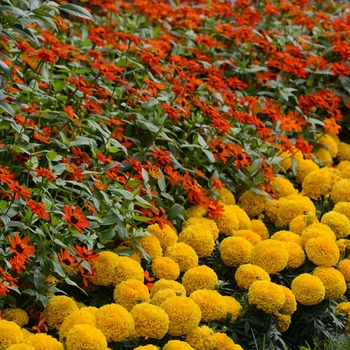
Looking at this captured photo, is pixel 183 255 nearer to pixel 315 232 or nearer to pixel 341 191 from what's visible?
pixel 315 232

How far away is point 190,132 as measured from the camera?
3.85 m

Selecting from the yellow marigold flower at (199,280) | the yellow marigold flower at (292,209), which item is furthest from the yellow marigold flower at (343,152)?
the yellow marigold flower at (199,280)

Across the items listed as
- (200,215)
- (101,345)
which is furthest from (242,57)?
(101,345)

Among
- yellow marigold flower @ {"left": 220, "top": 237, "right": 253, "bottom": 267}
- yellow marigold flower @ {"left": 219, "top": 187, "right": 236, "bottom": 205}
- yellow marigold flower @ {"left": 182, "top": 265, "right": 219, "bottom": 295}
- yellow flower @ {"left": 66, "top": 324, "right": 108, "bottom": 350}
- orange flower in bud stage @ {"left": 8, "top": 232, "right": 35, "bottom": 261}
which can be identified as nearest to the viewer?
yellow flower @ {"left": 66, "top": 324, "right": 108, "bottom": 350}

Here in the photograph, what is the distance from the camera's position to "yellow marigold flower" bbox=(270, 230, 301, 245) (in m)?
3.42

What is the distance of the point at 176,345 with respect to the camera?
2615 millimetres

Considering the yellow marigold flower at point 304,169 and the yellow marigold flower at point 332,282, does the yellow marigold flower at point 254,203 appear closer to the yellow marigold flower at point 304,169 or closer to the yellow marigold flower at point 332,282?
the yellow marigold flower at point 304,169

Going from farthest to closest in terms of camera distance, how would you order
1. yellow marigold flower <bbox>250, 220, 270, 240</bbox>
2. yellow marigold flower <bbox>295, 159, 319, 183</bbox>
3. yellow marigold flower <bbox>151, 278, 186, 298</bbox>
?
yellow marigold flower <bbox>295, 159, 319, 183</bbox>
yellow marigold flower <bbox>250, 220, 270, 240</bbox>
yellow marigold flower <bbox>151, 278, 186, 298</bbox>

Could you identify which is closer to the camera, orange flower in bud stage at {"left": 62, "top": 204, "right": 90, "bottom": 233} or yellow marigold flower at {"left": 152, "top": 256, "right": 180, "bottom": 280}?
orange flower in bud stage at {"left": 62, "top": 204, "right": 90, "bottom": 233}

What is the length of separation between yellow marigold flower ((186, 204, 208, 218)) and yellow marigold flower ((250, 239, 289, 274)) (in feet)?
1.41

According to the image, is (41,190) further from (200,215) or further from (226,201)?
(226,201)

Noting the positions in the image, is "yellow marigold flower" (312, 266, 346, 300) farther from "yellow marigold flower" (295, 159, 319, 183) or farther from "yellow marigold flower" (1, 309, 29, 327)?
"yellow marigold flower" (1, 309, 29, 327)

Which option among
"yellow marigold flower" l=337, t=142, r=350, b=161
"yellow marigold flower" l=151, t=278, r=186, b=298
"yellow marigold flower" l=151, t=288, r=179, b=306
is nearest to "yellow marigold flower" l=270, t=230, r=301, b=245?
"yellow marigold flower" l=151, t=278, r=186, b=298

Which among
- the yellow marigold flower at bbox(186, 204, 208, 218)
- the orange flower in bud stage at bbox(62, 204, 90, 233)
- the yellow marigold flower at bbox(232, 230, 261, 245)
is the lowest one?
the yellow marigold flower at bbox(186, 204, 208, 218)
